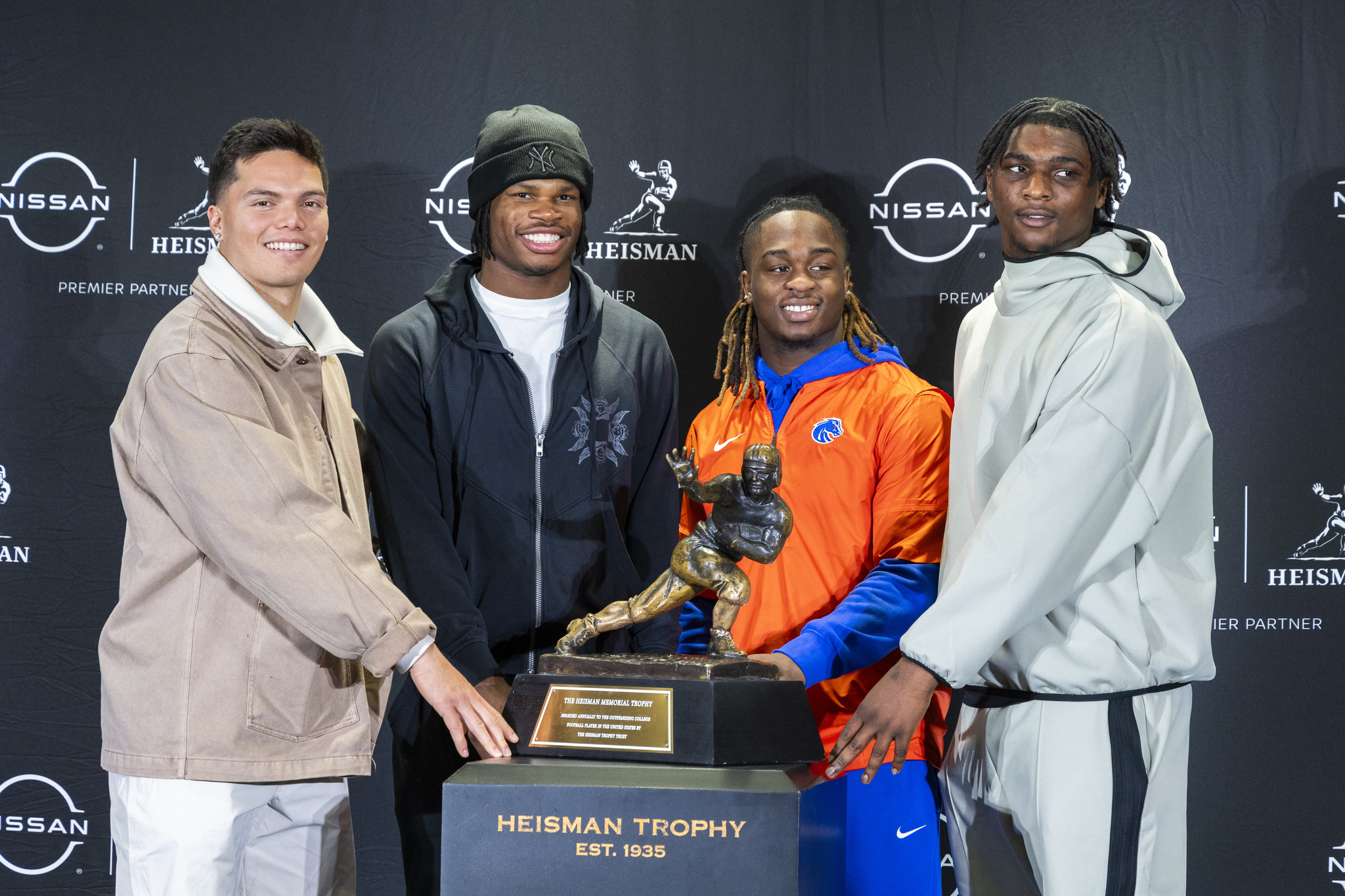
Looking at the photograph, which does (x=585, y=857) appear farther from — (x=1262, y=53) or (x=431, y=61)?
(x=1262, y=53)

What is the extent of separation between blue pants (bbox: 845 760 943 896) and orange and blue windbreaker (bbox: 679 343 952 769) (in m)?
0.05

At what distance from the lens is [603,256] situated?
3.10 metres

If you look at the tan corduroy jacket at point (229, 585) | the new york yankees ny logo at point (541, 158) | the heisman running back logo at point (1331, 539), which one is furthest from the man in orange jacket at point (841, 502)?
the heisman running back logo at point (1331, 539)

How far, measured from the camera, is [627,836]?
1.45 metres

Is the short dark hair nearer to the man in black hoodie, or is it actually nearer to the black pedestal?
the man in black hoodie

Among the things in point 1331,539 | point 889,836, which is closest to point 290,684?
point 889,836

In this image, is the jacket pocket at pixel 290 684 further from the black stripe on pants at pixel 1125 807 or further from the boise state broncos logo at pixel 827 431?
the black stripe on pants at pixel 1125 807

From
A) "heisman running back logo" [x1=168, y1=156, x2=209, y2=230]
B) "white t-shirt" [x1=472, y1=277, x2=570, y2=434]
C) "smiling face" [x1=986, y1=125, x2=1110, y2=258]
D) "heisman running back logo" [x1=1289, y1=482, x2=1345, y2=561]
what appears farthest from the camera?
"heisman running back logo" [x1=168, y1=156, x2=209, y2=230]

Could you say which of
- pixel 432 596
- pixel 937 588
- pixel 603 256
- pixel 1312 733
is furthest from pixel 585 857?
pixel 1312 733

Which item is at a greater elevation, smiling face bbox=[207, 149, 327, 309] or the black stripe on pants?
smiling face bbox=[207, 149, 327, 309]

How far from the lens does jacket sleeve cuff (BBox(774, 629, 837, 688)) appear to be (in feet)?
5.91

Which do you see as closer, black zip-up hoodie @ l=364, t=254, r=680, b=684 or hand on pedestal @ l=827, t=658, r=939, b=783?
hand on pedestal @ l=827, t=658, r=939, b=783

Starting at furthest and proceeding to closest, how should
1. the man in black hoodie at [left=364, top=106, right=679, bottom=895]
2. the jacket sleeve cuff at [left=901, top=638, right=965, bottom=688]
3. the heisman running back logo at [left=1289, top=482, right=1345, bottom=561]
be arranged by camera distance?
the heisman running back logo at [left=1289, top=482, right=1345, bottom=561]
the man in black hoodie at [left=364, top=106, right=679, bottom=895]
the jacket sleeve cuff at [left=901, top=638, right=965, bottom=688]

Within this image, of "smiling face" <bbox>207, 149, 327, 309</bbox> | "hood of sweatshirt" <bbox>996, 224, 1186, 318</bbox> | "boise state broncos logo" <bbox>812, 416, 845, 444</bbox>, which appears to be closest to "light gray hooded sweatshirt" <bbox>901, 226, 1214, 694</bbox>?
"hood of sweatshirt" <bbox>996, 224, 1186, 318</bbox>
